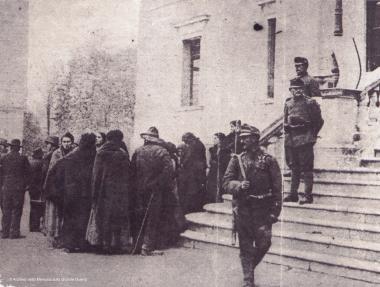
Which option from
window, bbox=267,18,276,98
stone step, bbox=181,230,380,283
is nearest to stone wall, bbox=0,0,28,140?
window, bbox=267,18,276,98

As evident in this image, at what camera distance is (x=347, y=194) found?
8672mm

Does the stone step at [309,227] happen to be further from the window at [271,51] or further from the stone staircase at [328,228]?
the window at [271,51]

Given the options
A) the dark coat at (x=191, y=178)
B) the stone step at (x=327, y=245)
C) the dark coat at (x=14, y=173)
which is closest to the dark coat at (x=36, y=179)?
the dark coat at (x=14, y=173)

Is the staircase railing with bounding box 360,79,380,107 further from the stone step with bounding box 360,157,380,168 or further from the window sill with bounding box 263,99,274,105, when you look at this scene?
the window sill with bounding box 263,99,274,105

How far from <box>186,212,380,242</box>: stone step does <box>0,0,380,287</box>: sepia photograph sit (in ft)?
0.07

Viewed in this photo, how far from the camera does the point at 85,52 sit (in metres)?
25.0

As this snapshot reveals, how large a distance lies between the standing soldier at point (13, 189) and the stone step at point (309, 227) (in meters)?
3.02

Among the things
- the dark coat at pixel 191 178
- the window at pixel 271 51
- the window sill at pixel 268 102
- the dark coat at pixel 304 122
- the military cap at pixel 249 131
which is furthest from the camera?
the window at pixel 271 51

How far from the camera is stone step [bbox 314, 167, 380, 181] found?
9125 mm

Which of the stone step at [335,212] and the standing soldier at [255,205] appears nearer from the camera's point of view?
the standing soldier at [255,205]

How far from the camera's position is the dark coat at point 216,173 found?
36.5 feet

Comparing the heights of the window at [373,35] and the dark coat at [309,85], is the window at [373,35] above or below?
above

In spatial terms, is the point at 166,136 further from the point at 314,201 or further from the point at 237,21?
the point at 314,201

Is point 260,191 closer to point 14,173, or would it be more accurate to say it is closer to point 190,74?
point 14,173
